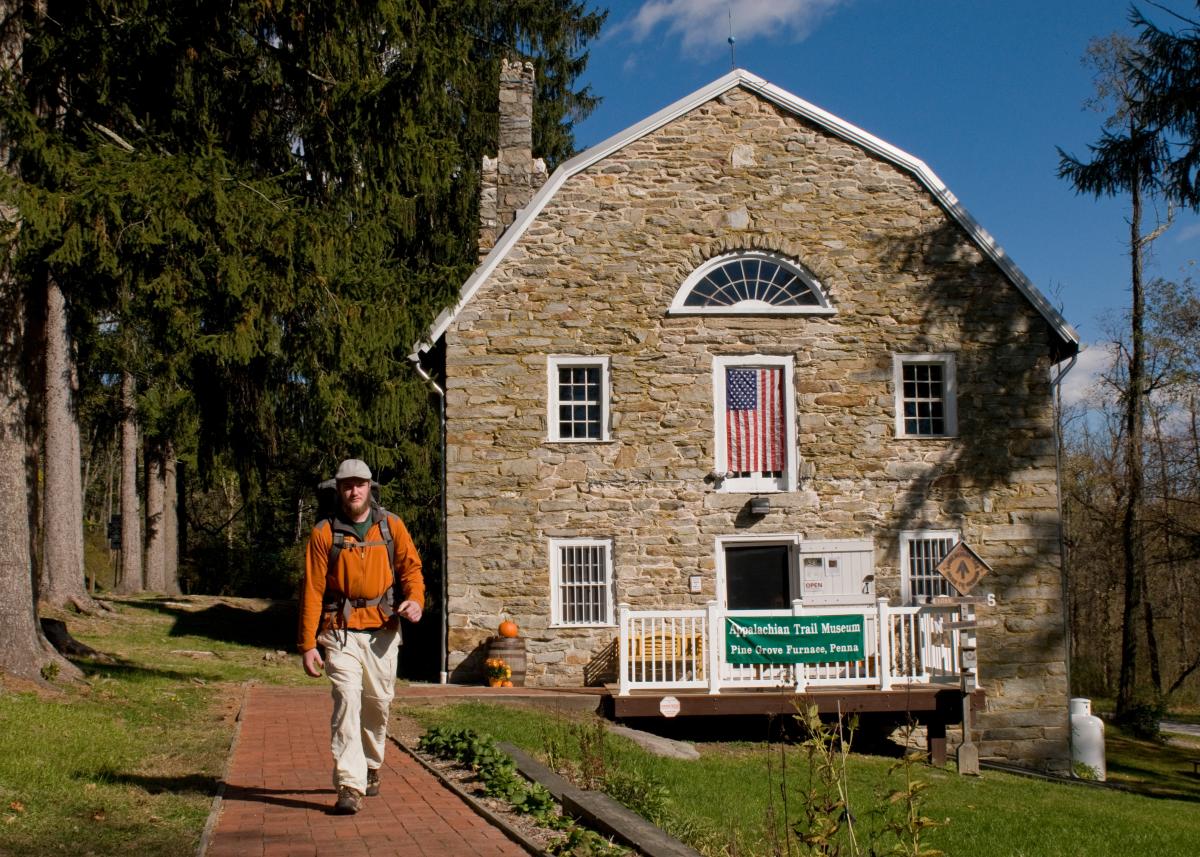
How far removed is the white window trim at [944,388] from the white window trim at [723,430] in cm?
142

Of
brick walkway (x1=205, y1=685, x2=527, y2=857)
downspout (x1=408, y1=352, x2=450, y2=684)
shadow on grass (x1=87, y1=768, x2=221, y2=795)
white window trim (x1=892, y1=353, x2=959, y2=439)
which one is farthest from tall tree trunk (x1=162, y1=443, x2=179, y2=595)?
shadow on grass (x1=87, y1=768, x2=221, y2=795)

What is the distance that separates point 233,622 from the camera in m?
24.3

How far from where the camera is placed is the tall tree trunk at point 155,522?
2886cm

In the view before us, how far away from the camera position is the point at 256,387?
46.1ft

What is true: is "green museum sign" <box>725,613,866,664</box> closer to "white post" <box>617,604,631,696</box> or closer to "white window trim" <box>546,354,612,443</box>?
"white post" <box>617,604,631,696</box>

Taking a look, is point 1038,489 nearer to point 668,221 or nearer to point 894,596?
point 894,596

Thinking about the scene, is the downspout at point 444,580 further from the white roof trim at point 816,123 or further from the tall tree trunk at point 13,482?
the tall tree trunk at point 13,482

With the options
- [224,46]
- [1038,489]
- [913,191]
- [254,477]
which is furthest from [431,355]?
[1038,489]

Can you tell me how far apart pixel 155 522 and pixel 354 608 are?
2467 centimetres

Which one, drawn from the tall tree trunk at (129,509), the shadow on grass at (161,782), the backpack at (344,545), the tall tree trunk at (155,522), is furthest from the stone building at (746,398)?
the tall tree trunk at (155,522)

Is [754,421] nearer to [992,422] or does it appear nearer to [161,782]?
[992,422]

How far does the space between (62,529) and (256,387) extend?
28.7ft

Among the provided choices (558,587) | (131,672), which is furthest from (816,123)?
(131,672)

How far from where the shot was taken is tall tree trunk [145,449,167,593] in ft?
94.7
